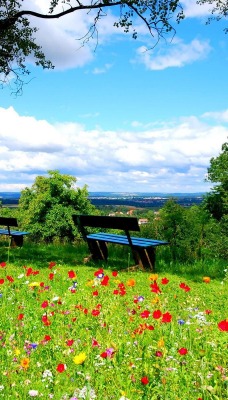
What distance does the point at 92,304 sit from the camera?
5156 millimetres

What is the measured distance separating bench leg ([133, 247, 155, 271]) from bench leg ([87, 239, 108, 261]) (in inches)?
61.1

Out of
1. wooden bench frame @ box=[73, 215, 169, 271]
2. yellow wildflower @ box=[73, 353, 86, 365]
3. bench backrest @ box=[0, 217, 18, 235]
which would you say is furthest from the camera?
bench backrest @ box=[0, 217, 18, 235]

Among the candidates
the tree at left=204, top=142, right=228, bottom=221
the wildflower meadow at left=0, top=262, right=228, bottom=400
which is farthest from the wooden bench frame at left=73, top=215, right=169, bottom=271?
the tree at left=204, top=142, right=228, bottom=221

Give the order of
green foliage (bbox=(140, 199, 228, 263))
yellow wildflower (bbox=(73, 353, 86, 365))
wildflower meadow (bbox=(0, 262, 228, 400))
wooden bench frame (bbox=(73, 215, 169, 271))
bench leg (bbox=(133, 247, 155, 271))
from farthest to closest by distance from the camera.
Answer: green foliage (bbox=(140, 199, 228, 263)) → bench leg (bbox=(133, 247, 155, 271)) → wooden bench frame (bbox=(73, 215, 169, 271)) → wildflower meadow (bbox=(0, 262, 228, 400)) → yellow wildflower (bbox=(73, 353, 86, 365))

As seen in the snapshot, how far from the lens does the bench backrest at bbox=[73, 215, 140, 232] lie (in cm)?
990

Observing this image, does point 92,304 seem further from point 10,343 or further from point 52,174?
point 52,174

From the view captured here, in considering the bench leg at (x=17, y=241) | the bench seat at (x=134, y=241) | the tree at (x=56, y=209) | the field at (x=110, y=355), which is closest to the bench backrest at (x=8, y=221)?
the bench leg at (x=17, y=241)

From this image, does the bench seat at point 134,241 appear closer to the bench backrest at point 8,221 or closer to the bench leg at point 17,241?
the bench backrest at point 8,221

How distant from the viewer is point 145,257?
34.0 ft

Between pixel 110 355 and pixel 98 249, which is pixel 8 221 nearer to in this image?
pixel 98 249

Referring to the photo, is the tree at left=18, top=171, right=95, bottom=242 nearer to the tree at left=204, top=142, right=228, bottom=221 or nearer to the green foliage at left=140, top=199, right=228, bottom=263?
the tree at left=204, top=142, right=228, bottom=221

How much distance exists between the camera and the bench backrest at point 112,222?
9898 mm

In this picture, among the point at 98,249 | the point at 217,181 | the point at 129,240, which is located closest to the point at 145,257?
the point at 129,240

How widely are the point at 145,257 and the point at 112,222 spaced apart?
1.15 m
